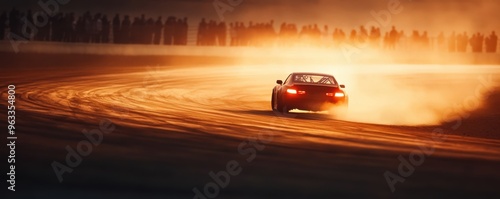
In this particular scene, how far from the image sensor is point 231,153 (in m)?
12.4

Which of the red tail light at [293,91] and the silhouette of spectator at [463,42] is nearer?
the red tail light at [293,91]

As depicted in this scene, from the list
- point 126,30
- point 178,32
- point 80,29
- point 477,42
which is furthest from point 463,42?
point 80,29

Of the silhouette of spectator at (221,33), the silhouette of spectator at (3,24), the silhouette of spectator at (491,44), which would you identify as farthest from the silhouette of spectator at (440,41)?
the silhouette of spectator at (3,24)

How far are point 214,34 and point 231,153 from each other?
1618 inches

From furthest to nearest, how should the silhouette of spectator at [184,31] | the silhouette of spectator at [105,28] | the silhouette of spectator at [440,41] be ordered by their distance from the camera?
the silhouette of spectator at [440,41], the silhouette of spectator at [184,31], the silhouette of spectator at [105,28]

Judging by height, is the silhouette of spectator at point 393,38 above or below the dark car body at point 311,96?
above

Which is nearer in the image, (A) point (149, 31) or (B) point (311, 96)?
(B) point (311, 96)

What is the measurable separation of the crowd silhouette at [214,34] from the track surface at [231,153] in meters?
23.3

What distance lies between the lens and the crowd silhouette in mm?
47781

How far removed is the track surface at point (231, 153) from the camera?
31.6ft

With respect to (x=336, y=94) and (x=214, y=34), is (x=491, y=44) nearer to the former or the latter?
(x=214, y=34)

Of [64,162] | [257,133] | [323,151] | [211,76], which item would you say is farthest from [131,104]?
[211,76]

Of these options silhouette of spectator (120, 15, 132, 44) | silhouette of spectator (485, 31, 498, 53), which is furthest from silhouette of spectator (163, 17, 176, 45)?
silhouette of spectator (485, 31, 498, 53)

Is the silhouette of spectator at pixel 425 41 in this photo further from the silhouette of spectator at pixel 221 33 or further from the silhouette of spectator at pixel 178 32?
the silhouette of spectator at pixel 178 32
